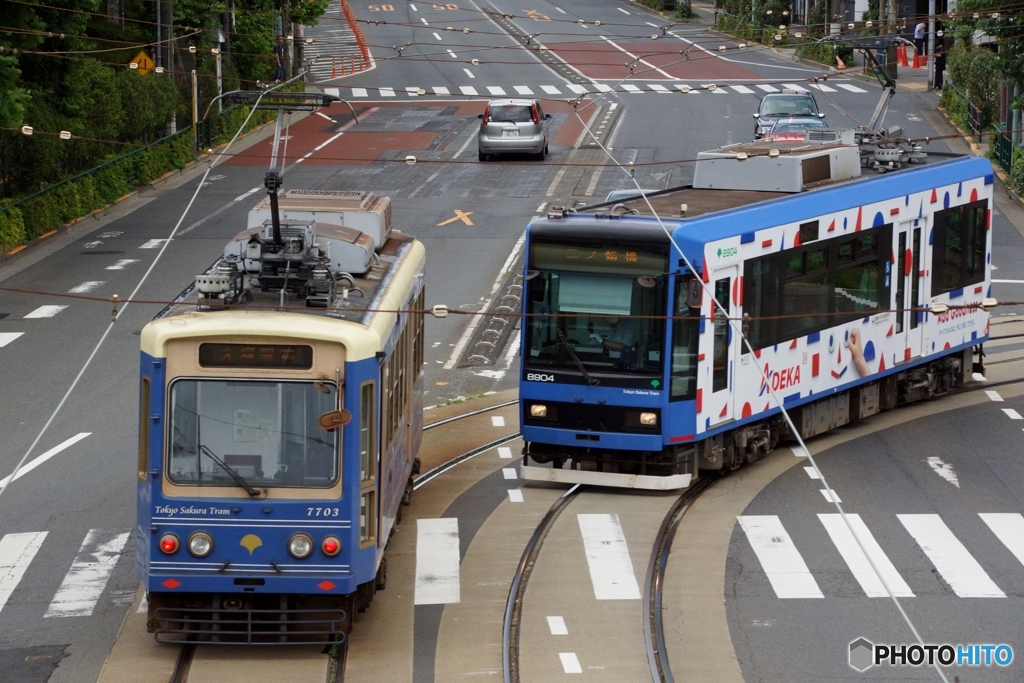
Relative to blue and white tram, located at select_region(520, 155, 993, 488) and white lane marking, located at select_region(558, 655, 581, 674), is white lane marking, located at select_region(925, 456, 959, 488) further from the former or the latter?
white lane marking, located at select_region(558, 655, 581, 674)

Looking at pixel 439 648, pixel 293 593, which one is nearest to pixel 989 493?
pixel 439 648

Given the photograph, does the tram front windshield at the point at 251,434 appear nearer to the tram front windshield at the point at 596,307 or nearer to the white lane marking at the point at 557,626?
the white lane marking at the point at 557,626

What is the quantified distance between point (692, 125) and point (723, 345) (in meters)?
32.6

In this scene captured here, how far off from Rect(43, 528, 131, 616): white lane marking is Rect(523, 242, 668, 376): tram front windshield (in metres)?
4.84

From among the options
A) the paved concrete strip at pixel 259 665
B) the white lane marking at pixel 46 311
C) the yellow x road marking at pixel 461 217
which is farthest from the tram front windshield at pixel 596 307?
the yellow x road marking at pixel 461 217

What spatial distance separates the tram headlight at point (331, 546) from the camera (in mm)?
11836

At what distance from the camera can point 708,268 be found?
1630cm

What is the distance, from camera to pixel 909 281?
65.2ft

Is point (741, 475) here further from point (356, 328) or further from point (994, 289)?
point (994, 289)

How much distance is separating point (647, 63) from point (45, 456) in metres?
51.5

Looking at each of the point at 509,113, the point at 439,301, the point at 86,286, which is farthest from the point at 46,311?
the point at 509,113

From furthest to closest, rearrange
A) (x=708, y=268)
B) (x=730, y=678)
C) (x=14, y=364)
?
(x=14, y=364) < (x=708, y=268) < (x=730, y=678)

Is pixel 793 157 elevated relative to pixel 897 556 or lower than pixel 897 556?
elevated

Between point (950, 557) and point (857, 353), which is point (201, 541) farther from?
point (857, 353)
